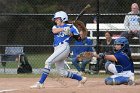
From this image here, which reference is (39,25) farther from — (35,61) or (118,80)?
(118,80)

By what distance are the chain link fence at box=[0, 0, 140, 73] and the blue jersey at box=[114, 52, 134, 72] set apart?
382cm

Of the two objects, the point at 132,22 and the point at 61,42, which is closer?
the point at 61,42

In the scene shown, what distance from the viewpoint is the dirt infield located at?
10.2 m

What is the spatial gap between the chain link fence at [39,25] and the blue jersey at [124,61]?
150 inches

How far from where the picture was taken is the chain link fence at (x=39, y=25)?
637 inches

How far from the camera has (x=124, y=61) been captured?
11.7 meters

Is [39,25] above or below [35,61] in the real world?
above

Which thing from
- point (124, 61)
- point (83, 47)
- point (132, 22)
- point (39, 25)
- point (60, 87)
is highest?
point (39, 25)

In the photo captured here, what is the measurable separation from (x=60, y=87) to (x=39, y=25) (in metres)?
8.86

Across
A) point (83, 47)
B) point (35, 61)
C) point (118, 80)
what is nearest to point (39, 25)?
point (35, 61)

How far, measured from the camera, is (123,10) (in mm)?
21438

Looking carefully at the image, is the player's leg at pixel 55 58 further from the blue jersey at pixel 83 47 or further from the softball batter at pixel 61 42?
the blue jersey at pixel 83 47

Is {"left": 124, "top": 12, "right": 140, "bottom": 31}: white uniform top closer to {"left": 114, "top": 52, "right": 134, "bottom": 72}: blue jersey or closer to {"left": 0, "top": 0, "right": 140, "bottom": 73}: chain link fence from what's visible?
{"left": 0, "top": 0, "right": 140, "bottom": 73}: chain link fence

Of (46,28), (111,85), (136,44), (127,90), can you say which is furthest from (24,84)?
(46,28)
